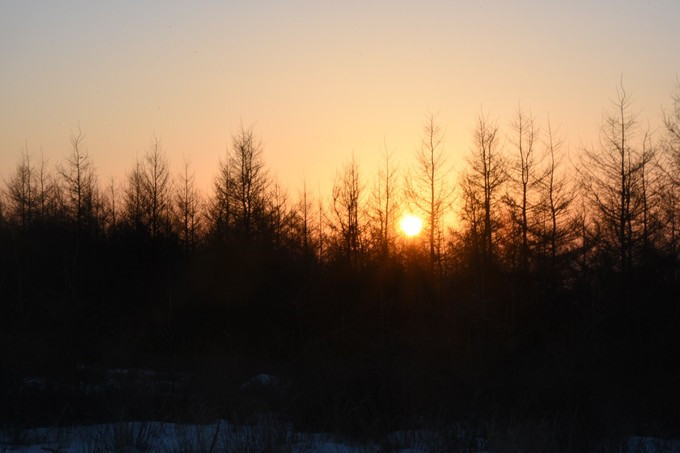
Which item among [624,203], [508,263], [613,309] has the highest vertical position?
[624,203]

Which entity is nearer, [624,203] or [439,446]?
[439,446]

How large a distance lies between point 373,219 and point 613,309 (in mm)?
14181

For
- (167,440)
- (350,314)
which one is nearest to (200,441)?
(167,440)

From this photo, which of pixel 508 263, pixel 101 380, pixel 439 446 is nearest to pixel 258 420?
pixel 439 446

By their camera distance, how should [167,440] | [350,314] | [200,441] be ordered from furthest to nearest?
[350,314], [167,440], [200,441]

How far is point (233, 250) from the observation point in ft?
113

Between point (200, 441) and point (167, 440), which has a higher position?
point (200, 441)

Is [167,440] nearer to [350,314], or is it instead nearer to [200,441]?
[200,441]

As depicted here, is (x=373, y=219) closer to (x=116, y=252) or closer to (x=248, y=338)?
(x=248, y=338)

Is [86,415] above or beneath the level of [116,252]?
beneath

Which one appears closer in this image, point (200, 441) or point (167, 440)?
point (200, 441)

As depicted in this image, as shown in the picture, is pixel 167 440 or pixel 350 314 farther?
pixel 350 314

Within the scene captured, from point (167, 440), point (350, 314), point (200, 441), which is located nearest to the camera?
point (200, 441)

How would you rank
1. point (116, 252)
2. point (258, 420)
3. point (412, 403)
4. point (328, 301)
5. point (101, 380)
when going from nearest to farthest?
point (258, 420)
point (412, 403)
point (101, 380)
point (328, 301)
point (116, 252)
